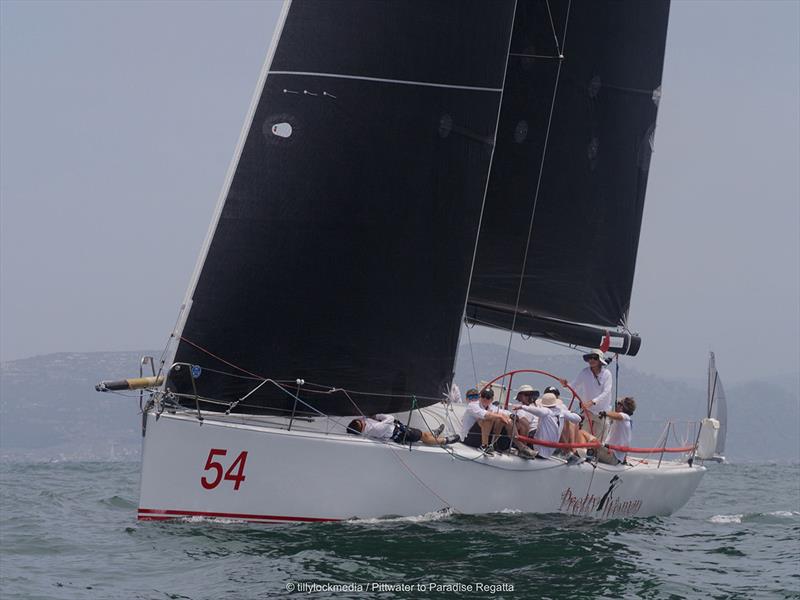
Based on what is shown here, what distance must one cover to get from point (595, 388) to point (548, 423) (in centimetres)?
174

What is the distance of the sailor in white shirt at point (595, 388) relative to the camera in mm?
16625

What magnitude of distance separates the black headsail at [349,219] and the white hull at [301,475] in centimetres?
70

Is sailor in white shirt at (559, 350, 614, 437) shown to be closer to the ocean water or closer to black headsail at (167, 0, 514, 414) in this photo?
the ocean water

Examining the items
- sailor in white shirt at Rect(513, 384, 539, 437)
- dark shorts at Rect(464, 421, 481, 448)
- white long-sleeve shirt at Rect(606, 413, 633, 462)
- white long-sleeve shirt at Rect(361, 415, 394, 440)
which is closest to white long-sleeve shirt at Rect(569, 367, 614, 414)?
white long-sleeve shirt at Rect(606, 413, 633, 462)

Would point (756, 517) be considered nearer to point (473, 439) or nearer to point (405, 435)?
point (473, 439)

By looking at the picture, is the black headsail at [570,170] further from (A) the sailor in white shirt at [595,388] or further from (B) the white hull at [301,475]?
(B) the white hull at [301,475]

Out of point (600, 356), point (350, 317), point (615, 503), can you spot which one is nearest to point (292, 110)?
point (350, 317)

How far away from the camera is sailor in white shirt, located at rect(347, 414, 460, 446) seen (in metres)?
13.8

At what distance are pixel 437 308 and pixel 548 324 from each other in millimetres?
4184

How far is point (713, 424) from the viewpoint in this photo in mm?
18578

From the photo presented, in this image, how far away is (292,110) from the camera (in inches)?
546

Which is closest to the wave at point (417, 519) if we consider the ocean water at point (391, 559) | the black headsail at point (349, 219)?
the ocean water at point (391, 559)

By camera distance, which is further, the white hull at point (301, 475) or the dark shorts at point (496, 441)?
the dark shorts at point (496, 441)

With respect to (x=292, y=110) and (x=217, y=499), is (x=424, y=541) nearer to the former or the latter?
(x=217, y=499)
